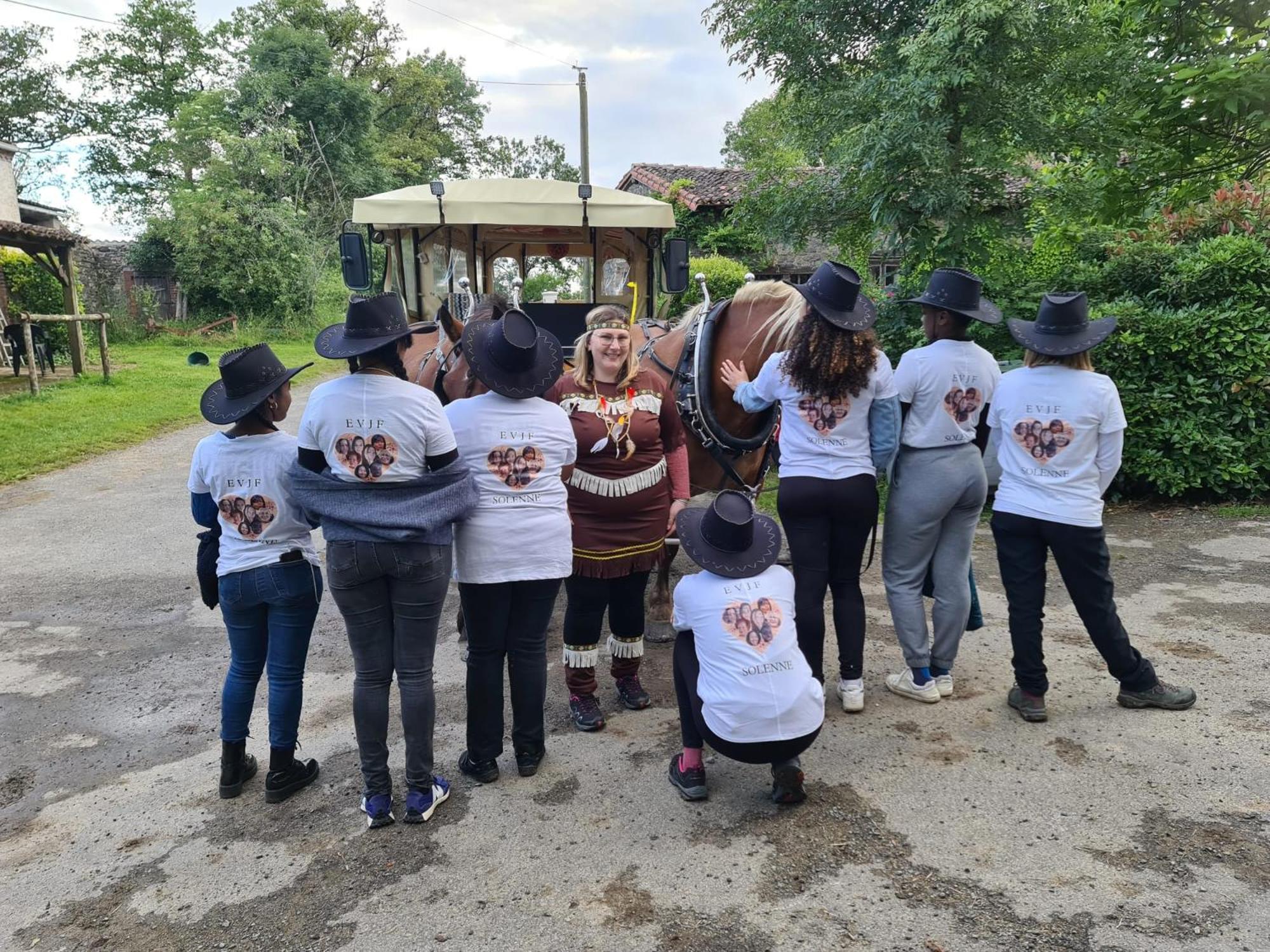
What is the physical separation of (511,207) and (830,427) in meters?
3.53

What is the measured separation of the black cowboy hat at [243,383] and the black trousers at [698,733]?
1715mm

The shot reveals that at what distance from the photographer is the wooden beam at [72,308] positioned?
15078 mm

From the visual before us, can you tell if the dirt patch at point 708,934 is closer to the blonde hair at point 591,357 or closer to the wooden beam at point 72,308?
the blonde hair at point 591,357

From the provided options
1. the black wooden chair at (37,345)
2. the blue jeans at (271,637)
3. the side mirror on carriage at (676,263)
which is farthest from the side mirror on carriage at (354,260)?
the black wooden chair at (37,345)

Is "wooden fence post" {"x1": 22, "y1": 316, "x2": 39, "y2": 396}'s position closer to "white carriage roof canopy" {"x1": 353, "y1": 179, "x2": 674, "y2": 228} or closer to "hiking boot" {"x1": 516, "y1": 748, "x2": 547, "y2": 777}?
"white carriage roof canopy" {"x1": 353, "y1": 179, "x2": 674, "y2": 228}

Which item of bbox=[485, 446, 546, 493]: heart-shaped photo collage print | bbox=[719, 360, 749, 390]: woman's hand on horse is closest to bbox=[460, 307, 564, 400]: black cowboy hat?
bbox=[485, 446, 546, 493]: heart-shaped photo collage print

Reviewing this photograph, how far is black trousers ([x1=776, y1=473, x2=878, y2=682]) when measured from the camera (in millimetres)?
3322

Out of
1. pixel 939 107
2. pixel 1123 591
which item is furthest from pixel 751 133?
pixel 1123 591

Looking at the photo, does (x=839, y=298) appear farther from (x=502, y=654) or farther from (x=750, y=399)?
(x=502, y=654)

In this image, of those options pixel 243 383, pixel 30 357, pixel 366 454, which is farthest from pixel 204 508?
pixel 30 357

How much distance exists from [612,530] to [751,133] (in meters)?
29.9

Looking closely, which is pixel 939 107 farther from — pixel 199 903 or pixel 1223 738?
pixel 199 903

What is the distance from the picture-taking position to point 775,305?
13.1 feet

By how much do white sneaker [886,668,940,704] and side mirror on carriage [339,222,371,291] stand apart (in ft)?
15.5
